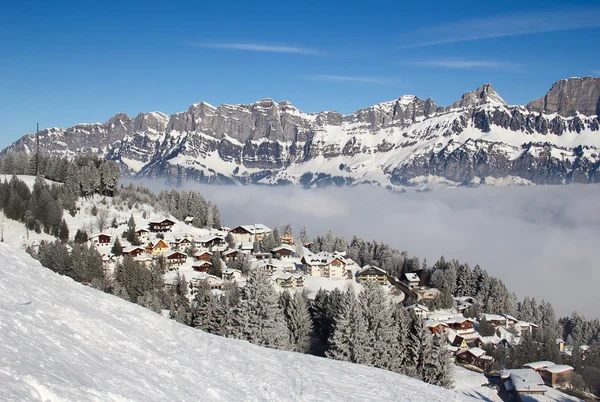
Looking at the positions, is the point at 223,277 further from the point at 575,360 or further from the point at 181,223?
the point at 575,360

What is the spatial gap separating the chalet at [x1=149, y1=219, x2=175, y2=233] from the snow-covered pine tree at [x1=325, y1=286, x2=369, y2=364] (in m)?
71.6

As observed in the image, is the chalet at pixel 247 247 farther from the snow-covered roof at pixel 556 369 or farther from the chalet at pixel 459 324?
the snow-covered roof at pixel 556 369

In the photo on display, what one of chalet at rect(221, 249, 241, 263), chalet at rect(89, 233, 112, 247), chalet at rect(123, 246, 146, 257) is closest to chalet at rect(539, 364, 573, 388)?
chalet at rect(221, 249, 241, 263)

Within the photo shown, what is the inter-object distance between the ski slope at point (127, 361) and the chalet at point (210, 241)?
7732cm

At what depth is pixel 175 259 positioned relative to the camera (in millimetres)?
89312

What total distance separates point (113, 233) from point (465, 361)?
6786 centimetres

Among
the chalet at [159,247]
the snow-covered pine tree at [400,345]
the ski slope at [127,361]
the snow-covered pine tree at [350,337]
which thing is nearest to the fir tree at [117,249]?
the chalet at [159,247]

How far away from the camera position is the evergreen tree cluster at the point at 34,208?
88319mm

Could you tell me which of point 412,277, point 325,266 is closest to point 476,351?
point 325,266

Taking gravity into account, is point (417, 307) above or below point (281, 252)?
below

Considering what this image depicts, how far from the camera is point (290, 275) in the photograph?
85750 millimetres

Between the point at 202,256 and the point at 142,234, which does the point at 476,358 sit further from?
the point at 142,234

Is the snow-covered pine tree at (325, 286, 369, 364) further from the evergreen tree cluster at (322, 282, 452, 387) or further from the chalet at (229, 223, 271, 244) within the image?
the chalet at (229, 223, 271, 244)

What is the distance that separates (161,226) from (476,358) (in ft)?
222
